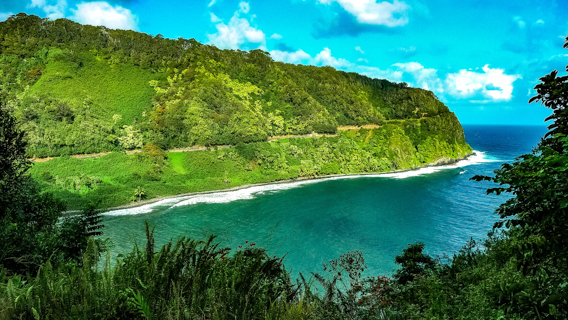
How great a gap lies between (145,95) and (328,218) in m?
42.2

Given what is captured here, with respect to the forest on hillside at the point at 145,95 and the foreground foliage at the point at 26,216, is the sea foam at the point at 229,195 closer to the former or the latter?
the forest on hillside at the point at 145,95

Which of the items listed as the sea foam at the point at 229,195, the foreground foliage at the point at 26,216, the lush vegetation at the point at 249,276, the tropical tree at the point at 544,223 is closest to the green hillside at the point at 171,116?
the sea foam at the point at 229,195

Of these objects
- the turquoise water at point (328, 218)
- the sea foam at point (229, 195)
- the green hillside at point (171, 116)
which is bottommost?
the turquoise water at point (328, 218)

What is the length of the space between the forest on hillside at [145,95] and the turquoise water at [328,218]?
16.2 meters

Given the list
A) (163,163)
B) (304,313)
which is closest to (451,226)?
(304,313)

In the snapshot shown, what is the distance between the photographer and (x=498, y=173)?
399cm

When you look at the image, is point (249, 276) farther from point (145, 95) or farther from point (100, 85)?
point (100, 85)

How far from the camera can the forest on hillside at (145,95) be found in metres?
45.5

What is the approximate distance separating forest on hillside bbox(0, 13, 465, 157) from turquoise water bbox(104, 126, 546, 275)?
636 inches

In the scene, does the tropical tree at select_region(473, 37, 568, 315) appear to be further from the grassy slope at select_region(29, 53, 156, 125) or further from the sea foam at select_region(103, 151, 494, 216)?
the grassy slope at select_region(29, 53, 156, 125)

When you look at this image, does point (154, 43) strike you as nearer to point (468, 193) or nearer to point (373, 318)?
point (468, 193)

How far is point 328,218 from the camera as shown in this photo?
33.5 meters

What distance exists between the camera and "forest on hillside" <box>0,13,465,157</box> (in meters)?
45.5

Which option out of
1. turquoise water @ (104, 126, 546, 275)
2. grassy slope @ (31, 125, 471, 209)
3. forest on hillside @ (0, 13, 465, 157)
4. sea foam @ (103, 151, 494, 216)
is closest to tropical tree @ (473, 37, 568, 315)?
turquoise water @ (104, 126, 546, 275)
